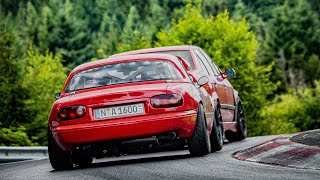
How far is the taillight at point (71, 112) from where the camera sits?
29.1 ft

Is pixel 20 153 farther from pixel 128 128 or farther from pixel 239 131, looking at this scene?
pixel 128 128

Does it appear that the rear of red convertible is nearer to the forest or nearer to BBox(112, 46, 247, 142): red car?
BBox(112, 46, 247, 142): red car

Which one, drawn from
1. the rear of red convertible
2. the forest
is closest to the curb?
the rear of red convertible

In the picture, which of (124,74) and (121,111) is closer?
(121,111)

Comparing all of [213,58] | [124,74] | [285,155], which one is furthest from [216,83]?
[213,58]

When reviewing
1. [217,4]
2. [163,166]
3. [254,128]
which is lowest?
[254,128]

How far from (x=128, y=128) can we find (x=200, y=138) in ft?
3.13

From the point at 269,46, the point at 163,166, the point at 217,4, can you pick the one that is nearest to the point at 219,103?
the point at 163,166

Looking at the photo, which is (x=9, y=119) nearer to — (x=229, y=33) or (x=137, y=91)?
(x=229, y=33)

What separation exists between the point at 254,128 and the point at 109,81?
39.1 metres

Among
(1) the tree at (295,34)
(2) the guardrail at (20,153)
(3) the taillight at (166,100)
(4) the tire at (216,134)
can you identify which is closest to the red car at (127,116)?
(3) the taillight at (166,100)

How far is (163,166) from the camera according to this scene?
805cm

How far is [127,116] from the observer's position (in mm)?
8742

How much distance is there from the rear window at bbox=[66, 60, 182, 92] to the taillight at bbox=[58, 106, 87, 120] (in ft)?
1.86
